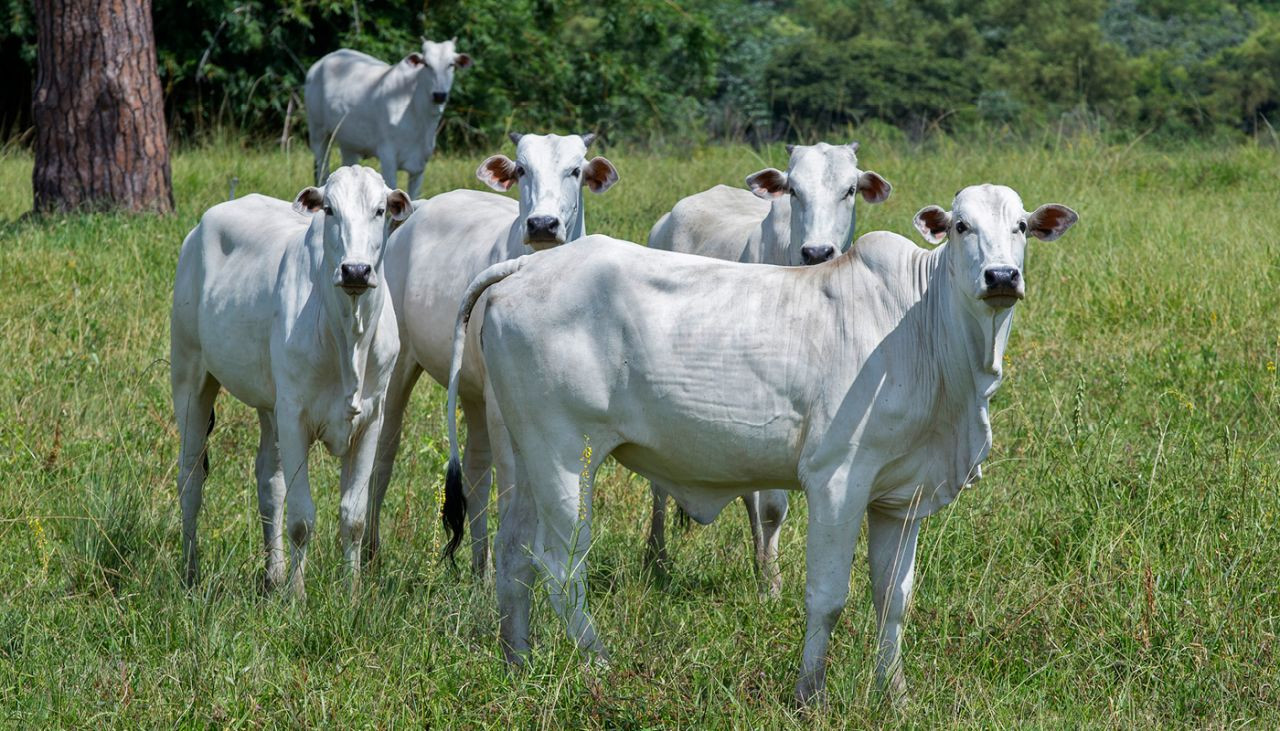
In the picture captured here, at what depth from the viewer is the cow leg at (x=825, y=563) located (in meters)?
4.37

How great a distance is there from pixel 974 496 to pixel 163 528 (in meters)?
3.31

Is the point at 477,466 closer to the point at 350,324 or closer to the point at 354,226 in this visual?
the point at 350,324

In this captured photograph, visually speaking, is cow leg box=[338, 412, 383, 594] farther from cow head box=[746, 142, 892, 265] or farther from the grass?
cow head box=[746, 142, 892, 265]

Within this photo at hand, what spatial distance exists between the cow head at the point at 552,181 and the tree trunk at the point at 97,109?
5835 millimetres


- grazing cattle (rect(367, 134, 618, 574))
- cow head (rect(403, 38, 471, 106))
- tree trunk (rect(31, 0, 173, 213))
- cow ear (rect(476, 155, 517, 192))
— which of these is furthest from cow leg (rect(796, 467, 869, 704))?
cow head (rect(403, 38, 471, 106))

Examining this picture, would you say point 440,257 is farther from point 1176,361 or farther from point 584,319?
point 1176,361

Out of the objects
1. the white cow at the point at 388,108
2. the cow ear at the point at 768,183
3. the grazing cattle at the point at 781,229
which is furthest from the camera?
the white cow at the point at 388,108

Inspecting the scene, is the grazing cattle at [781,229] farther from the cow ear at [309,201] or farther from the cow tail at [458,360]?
the cow ear at [309,201]

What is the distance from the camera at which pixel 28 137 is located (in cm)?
1884

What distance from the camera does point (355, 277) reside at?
5090mm

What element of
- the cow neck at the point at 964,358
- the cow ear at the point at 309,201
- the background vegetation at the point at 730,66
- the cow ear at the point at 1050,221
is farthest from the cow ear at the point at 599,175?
the background vegetation at the point at 730,66

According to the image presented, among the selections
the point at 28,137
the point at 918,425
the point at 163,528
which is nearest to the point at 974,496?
the point at 918,425

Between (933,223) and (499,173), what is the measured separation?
2431 mm

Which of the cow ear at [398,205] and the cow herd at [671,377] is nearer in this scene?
the cow herd at [671,377]
